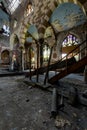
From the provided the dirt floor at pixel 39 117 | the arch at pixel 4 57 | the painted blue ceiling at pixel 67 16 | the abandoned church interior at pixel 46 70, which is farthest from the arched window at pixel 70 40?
the arch at pixel 4 57

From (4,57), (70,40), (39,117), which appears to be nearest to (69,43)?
(70,40)

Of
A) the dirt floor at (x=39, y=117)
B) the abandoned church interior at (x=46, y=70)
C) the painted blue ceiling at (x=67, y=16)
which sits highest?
the painted blue ceiling at (x=67, y=16)

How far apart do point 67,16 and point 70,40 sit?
9.04 feet

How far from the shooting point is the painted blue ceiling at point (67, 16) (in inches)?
399

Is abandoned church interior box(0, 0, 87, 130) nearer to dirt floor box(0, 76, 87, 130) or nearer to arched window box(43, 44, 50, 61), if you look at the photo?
dirt floor box(0, 76, 87, 130)

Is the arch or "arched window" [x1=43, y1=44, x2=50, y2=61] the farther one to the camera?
the arch

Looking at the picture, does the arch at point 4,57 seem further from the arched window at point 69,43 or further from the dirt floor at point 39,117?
the dirt floor at point 39,117

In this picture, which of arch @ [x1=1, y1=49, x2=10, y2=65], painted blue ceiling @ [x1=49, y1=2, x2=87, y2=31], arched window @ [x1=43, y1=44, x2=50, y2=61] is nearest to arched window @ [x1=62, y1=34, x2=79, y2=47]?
painted blue ceiling @ [x1=49, y1=2, x2=87, y2=31]

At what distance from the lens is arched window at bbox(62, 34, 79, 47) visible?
12.9 metres

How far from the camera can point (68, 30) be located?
13.0m

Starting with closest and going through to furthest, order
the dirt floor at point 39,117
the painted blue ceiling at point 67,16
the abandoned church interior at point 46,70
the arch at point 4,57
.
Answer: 1. the dirt floor at point 39,117
2. the abandoned church interior at point 46,70
3. the painted blue ceiling at point 67,16
4. the arch at point 4,57

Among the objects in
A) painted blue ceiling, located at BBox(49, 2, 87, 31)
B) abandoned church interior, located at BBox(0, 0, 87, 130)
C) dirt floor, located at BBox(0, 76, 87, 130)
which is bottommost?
dirt floor, located at BBox(0, 76, 87, 130)

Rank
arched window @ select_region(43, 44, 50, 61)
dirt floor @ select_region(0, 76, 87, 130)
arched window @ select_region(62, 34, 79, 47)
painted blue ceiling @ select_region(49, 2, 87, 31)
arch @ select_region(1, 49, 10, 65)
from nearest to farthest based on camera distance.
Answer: dirt floor @ select_region(0, 76, 87, 130) → painted blue ceiling @ select_region(49, 2, 87, 31) → arched window @ select_region(62, 34, 79, 47) → arched window @ select_region(43, 44, 50, 61) → arch @ select_region(1, 49, 10, 65)

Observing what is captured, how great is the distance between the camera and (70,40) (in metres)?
13.3
